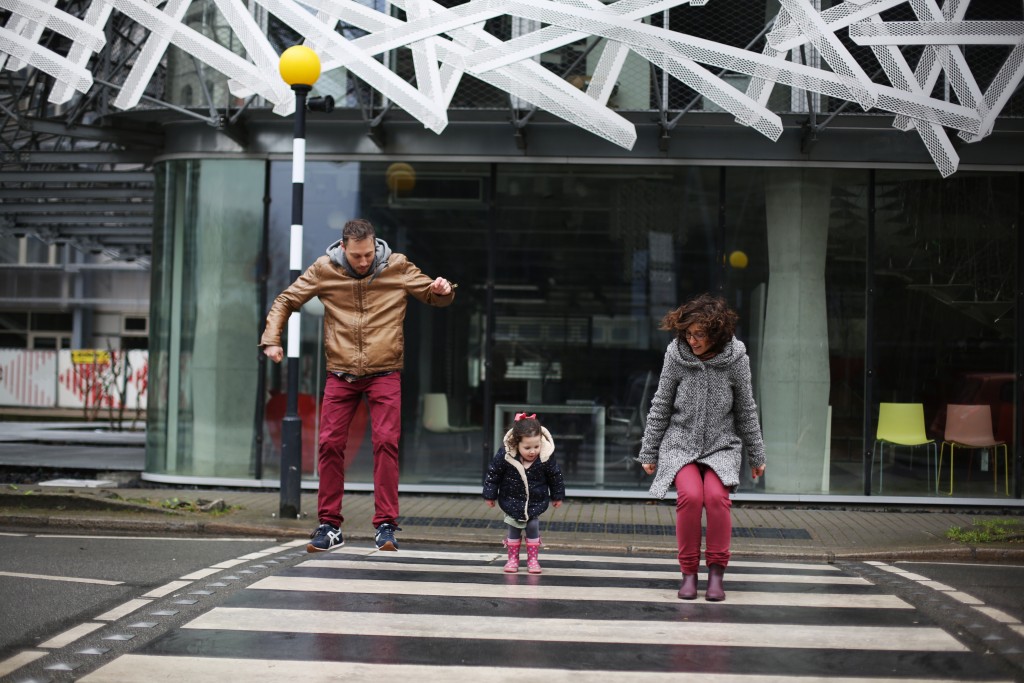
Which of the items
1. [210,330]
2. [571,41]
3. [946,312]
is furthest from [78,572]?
[946,312]

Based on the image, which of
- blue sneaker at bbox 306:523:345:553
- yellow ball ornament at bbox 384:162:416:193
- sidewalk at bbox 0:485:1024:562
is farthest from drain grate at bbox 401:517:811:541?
yellow ball ornament at bbox 384:162:416:193

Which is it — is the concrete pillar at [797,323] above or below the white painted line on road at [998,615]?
above

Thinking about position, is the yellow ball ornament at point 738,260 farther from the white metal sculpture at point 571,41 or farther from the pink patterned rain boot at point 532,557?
the pink patterned rain boot at point 532,557

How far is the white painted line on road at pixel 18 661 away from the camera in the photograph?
5.00 meters

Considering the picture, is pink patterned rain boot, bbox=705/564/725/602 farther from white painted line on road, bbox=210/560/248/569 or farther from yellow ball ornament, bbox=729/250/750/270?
yellow ball ornament, bbox=729/250/750/270

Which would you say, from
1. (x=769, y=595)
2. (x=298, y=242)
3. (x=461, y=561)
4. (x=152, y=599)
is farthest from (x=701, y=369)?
(x=298, y=242)

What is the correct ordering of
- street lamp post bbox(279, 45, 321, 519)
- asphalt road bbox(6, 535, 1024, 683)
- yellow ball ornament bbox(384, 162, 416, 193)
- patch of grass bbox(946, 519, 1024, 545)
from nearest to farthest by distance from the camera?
asphalt road bbox(6, 535, 1024, 683) < patch of grass bbox(946, 519, 1024, 545) < street lamp post bbox(279, 45, 321, 519) < yellow ball ornament bbox(384, 162, 416, 193)

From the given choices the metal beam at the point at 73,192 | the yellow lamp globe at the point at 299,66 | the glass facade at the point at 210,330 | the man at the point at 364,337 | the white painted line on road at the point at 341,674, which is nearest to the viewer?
the white painted line on road at the point at 341,674

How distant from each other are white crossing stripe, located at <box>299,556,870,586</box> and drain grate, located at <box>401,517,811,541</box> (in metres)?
2.52

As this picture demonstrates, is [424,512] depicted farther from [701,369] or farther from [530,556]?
[701,369]

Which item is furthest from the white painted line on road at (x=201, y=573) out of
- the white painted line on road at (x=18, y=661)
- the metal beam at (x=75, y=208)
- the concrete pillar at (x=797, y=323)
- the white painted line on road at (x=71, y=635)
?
the metal beam at (x=75, y=208)

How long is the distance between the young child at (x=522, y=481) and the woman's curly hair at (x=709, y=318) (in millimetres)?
1368

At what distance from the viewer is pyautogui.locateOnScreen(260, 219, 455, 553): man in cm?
813

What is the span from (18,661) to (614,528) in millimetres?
6434
